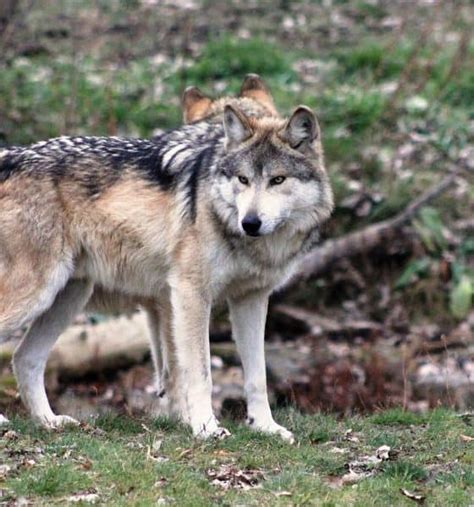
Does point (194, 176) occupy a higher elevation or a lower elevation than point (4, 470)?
higher

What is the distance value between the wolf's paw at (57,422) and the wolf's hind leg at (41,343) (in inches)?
6.0

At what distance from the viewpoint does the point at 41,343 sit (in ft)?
24.8

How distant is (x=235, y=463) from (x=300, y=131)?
2091 mm

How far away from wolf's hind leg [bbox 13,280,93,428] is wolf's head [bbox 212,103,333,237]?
4.44 ft

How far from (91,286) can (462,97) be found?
29.3ft

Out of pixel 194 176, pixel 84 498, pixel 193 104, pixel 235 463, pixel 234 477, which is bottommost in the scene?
pixel 235 463

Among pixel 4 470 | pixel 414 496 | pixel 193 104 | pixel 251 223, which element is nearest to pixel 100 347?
pixel 193 104

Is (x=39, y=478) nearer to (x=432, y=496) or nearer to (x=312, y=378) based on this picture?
(x=432, y=496)

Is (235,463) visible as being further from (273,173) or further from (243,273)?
(273,173)

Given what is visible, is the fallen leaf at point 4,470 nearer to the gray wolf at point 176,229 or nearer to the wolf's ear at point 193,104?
the gray wolf at point 176,229

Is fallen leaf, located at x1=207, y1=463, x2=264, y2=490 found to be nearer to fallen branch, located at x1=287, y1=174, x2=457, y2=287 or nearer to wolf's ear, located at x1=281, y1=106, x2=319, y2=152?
wolf's ear, located at x1=281, y1=106, x2=319, y2=152

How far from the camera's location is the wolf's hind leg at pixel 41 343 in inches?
294

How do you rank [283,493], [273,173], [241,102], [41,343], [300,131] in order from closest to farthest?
[283,493] < [273,173] < [300,131] < [41,343] < [241,102]

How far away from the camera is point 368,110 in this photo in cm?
1459
